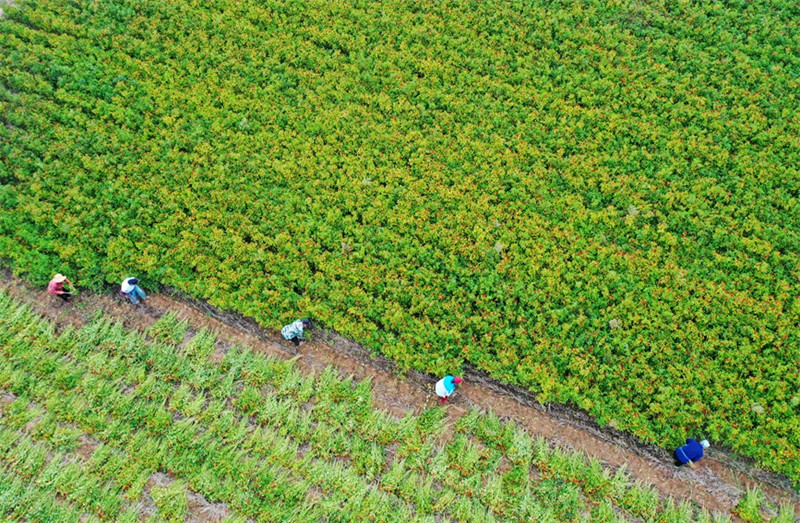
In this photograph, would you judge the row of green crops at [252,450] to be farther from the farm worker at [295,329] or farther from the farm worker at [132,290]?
the farm worker at [132,290]

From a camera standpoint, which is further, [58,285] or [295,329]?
[58,285]

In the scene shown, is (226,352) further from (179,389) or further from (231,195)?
(231,195)

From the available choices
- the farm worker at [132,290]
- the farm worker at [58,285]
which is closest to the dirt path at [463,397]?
the farm worker at [132,290]

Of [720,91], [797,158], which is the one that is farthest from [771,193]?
[720,91]

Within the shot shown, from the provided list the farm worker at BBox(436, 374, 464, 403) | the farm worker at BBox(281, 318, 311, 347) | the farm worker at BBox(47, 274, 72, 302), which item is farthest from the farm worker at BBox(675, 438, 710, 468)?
the farm worker at BBox(47, 274, 72, 302)

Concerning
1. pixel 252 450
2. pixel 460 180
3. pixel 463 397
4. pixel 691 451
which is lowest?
pixel 252 450

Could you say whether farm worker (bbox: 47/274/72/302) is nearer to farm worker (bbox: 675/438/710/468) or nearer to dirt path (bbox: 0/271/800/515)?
dirt path (bbox: 0/271/800/515)

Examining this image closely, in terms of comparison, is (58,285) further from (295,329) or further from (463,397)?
(463,397)

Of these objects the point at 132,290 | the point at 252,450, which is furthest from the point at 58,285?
the point at 252,450
